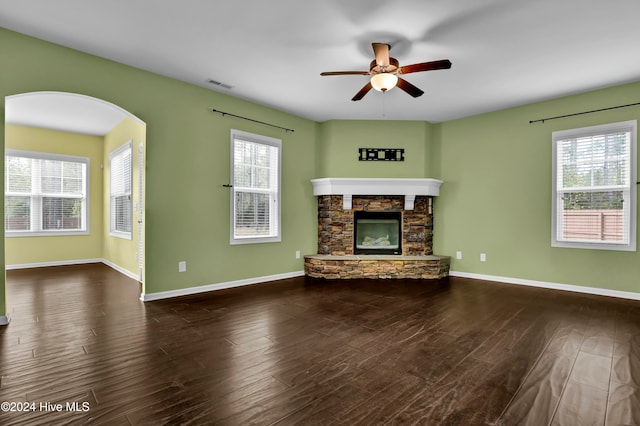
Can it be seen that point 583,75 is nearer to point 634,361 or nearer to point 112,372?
point 634,361

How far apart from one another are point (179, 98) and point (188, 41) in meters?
1.13

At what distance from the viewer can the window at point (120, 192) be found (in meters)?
5.44

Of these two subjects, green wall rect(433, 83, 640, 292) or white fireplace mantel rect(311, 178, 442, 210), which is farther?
white fireplace mantel rect(311, 178, 442, 210)

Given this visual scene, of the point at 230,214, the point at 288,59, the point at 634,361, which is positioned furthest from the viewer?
the point at 230,214

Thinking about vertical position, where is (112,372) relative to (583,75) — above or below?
below

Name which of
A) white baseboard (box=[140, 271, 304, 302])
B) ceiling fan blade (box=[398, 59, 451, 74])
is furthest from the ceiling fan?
white baseboard (box=[140, 271, 304, 302])

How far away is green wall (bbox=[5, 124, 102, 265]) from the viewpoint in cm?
595

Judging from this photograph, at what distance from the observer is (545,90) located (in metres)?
4.38

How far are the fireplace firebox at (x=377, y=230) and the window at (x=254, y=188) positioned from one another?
1.53 meters

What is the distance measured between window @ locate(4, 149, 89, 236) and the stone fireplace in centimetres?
490

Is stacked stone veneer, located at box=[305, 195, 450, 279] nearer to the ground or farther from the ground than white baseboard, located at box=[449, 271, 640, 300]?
farther from the ground

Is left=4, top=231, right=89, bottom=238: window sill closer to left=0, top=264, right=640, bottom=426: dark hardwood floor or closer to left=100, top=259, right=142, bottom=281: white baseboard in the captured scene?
left=100, top=259, right=142, bottom=281: white baseboard

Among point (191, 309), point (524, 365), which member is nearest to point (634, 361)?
point (524, 365)

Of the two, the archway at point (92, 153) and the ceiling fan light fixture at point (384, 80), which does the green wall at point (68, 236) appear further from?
the ceiling fan light fixture at point (384, 80)
